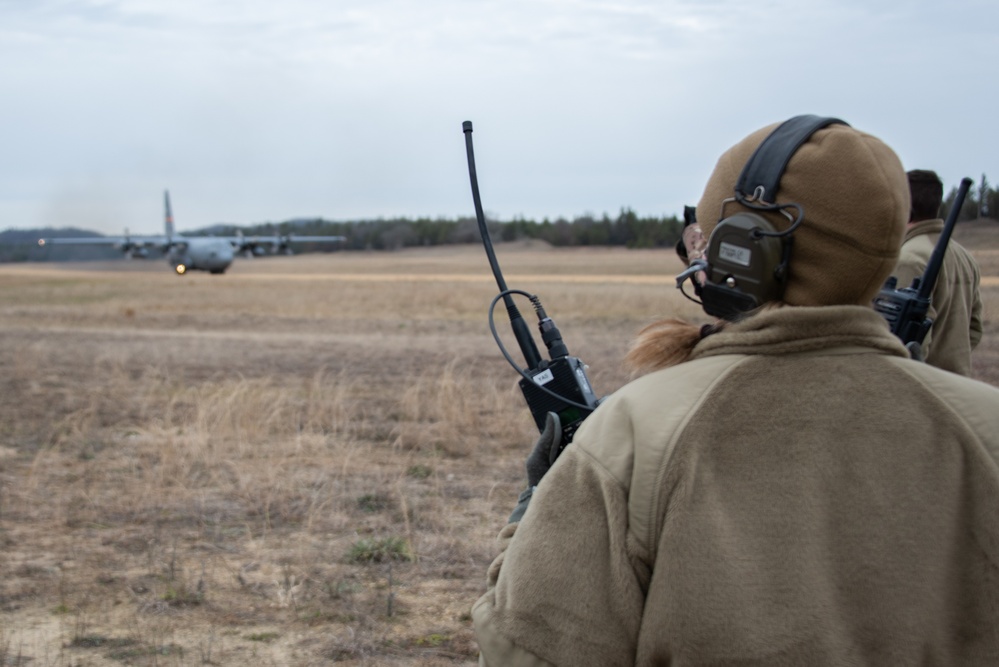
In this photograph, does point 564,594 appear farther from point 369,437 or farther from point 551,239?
point 551,239

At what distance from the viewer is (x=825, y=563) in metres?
1.53

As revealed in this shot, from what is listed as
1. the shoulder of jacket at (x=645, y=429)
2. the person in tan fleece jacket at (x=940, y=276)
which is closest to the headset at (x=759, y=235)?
the shoulder of jacket at (x=645, y=429)

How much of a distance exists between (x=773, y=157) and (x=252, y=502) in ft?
20.2

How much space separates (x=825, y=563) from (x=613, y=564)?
1.06ft

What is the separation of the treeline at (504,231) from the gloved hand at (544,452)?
87225 mm

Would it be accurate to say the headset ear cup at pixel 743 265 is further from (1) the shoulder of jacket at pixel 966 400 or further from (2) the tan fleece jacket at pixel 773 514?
(1) the shoulder of jacket at pixel 966 400

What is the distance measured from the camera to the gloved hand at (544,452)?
6.30ft

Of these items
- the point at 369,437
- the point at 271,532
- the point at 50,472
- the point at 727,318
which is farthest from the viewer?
the point at 369,437

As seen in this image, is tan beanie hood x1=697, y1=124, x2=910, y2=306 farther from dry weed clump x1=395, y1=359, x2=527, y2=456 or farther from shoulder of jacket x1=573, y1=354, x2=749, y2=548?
dry weed clump x1=395, y1=359, x2=527, y2=456

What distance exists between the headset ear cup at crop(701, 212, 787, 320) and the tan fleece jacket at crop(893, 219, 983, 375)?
3.42 m

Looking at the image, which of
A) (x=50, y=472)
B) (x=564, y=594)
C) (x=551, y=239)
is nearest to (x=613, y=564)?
(x=564, y=594)

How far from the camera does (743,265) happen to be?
1.63m

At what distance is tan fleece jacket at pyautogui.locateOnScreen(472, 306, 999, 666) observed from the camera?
1518mm

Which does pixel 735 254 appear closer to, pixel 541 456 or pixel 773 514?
pixel 773 514
